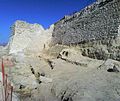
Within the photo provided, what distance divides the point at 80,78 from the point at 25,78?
3753mm

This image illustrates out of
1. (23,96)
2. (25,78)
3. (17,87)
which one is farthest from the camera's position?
(25,78)

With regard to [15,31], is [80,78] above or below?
below

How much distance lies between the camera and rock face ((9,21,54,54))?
25016 mm

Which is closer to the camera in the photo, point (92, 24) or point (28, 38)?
point (92, 24)

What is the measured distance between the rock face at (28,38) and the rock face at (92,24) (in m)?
2.01

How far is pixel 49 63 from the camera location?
19797mm

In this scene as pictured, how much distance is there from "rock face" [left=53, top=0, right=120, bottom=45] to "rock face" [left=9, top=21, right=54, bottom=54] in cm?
201

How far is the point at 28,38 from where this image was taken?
25.2 meters

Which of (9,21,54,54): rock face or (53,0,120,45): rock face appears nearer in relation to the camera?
(53,0,120,45): rock face

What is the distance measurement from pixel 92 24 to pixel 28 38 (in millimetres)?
8217

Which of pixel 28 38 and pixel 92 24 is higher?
pixel 92 24

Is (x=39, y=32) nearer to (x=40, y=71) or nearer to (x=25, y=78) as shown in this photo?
(x=40, y=71)

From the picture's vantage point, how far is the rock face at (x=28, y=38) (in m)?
25.0

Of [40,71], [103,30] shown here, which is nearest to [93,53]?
[103,30]
